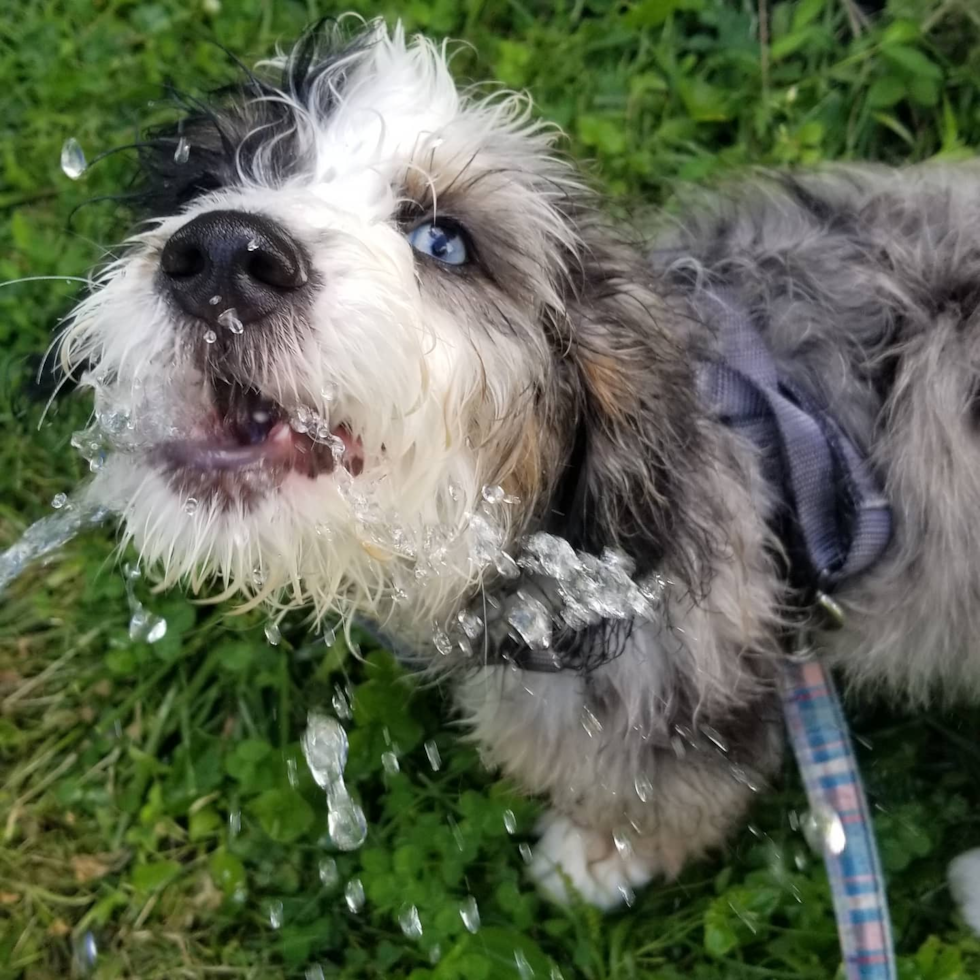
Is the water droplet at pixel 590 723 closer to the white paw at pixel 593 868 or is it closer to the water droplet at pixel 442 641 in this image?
the water droplet at pixel 442 641

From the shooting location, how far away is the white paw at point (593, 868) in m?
2.21

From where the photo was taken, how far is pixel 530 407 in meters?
1.43

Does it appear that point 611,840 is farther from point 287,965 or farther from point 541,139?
point 541,139

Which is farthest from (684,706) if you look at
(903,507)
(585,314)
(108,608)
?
(108,608)

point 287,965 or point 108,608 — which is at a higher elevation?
point 108,608

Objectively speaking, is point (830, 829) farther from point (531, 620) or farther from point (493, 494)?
point (493, 494)

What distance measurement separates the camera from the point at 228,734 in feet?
8.34

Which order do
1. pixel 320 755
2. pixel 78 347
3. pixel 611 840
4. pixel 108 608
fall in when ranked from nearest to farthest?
pixel 78 347 → pixel 611 840 → pixel 320 755 → pixel 108 608

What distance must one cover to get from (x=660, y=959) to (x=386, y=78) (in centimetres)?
189

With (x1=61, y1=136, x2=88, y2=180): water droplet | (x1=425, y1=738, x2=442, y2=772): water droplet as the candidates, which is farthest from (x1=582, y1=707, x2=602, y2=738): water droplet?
(x1=61, y1=136, x2=88, y2=180): water droplet

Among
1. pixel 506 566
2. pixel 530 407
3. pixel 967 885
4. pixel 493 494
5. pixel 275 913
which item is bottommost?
pixel 275 913

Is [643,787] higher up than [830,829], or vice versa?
[830,829]

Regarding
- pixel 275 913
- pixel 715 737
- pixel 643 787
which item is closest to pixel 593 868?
pixel 643 787

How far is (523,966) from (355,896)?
43 cm
